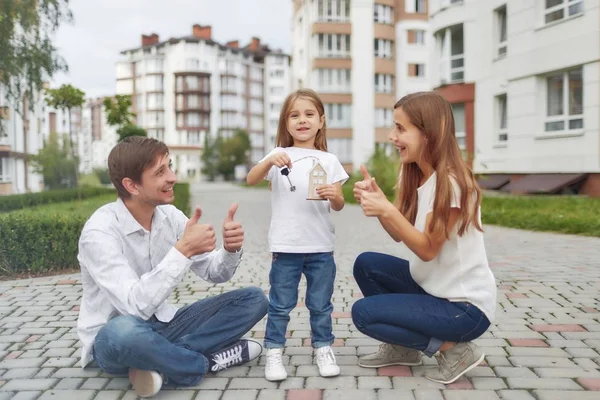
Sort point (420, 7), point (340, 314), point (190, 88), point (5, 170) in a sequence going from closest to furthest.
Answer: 1. point (340, 314)
2. point (5, 170)
3. point (420, 7)
4. point (190, 88)

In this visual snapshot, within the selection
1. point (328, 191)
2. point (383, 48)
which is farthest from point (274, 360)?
point (383, 48)

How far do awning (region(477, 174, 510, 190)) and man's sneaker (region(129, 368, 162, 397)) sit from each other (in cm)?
1875

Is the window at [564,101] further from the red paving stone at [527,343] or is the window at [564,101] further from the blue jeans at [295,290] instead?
the blue jeans at [295,290]

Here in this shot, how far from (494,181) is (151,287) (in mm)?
19752

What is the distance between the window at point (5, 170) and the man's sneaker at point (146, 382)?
4152cm

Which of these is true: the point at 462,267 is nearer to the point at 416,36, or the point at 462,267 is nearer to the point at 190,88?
the point at 416,36

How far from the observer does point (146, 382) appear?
3.28 m

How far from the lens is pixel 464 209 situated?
329cm

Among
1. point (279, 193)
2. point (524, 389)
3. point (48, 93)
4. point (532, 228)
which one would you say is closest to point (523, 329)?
point (524, 389)

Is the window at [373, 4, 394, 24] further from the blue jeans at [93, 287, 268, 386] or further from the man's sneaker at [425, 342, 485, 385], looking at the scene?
the man's sneaker at [425, 342, 485, 385]

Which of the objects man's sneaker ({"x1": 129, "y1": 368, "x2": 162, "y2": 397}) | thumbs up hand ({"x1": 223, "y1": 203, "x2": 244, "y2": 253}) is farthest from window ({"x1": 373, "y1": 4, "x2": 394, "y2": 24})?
man's sneaker ({"x1": 129, "y1": 368, "x2": 162, "y2": 397})

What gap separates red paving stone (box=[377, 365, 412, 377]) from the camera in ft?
12.0

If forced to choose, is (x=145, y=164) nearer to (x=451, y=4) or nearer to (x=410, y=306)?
(x=410, y=306)

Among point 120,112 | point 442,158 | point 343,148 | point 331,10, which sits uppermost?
point 331,10
